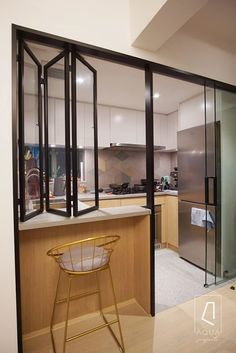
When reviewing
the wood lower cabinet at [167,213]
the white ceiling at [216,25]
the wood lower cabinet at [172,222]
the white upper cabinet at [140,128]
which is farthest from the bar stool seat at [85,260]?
the white upper cabinet at [140,128]

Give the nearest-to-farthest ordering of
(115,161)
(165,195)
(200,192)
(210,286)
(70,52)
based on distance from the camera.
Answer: (70,52) → (210,286) → (200,192) → (165,195) → (115,161)

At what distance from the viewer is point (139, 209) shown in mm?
1808

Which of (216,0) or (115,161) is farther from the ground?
(216,0)

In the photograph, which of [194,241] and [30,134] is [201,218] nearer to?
[194,241]

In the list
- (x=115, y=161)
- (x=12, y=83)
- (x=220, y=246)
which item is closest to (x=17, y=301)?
(x=12, y=83)

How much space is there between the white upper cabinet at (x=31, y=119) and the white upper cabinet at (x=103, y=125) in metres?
1.73

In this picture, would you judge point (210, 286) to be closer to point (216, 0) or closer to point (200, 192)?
point (200, 192)

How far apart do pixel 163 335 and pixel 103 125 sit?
9.36ft

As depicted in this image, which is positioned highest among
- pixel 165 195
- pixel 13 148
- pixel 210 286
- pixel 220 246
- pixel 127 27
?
pixel 127 27

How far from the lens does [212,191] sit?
2.39 meters

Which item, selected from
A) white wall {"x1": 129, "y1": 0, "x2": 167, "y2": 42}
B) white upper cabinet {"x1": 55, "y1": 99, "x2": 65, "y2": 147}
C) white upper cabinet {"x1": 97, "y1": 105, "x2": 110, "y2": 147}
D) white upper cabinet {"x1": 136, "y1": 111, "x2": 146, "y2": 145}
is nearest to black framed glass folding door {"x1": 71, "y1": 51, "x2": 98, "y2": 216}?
white upper cabinet {"x1": 55, "y1": 99, "x2": 65, "y2": 147}

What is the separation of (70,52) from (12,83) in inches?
21.5

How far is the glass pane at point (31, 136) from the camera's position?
157cm

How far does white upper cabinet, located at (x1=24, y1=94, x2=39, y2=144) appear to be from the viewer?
1.57m
